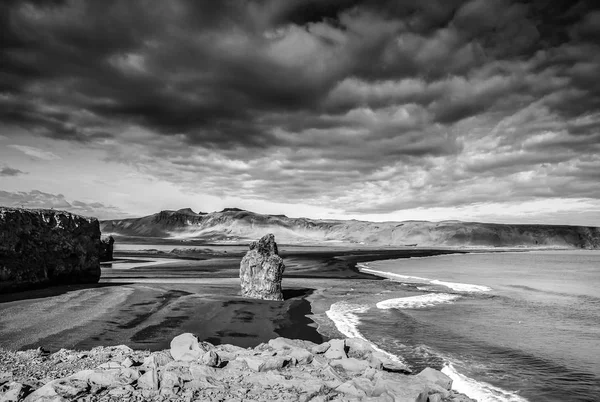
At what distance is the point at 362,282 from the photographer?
1471 inches

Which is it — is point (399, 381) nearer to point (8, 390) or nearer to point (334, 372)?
point (334, 372)

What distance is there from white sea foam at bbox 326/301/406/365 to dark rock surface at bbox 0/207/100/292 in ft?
61.2

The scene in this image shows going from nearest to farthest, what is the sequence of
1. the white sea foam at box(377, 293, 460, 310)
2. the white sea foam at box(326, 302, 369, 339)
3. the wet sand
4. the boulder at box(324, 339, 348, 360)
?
the boulder at box(324, 339, 348, 360), the wet sand, the white sea foam at box(326, 302, 369, 339), the white sea foam at box(377, 293, 460, 310)

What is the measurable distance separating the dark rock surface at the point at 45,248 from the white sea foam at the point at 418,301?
22.1 meters

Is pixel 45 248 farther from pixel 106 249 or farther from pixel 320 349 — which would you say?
pixel 106 249

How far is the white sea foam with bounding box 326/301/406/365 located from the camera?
16125 mm

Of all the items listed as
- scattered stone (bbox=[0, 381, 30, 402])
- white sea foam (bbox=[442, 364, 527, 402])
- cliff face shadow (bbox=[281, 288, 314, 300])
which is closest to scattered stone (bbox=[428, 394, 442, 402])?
white sea foam (bbox=[442, 364, 527, 402])

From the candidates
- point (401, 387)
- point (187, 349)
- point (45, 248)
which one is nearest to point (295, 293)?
point (45, 248)

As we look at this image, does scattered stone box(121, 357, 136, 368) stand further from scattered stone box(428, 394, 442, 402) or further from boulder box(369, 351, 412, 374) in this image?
scattered stone box(428, 394, 442, 402)

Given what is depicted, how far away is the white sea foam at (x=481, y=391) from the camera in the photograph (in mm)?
9945

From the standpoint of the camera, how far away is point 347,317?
20031 millimetres

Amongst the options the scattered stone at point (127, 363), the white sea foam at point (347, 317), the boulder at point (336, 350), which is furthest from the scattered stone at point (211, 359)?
the white sea foam at point (347, 317)

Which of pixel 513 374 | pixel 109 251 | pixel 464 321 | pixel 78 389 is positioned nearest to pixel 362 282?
pixel 464 321

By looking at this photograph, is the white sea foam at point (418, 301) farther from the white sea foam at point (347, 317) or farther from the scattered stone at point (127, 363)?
the scattered stone at point (127, 363)
